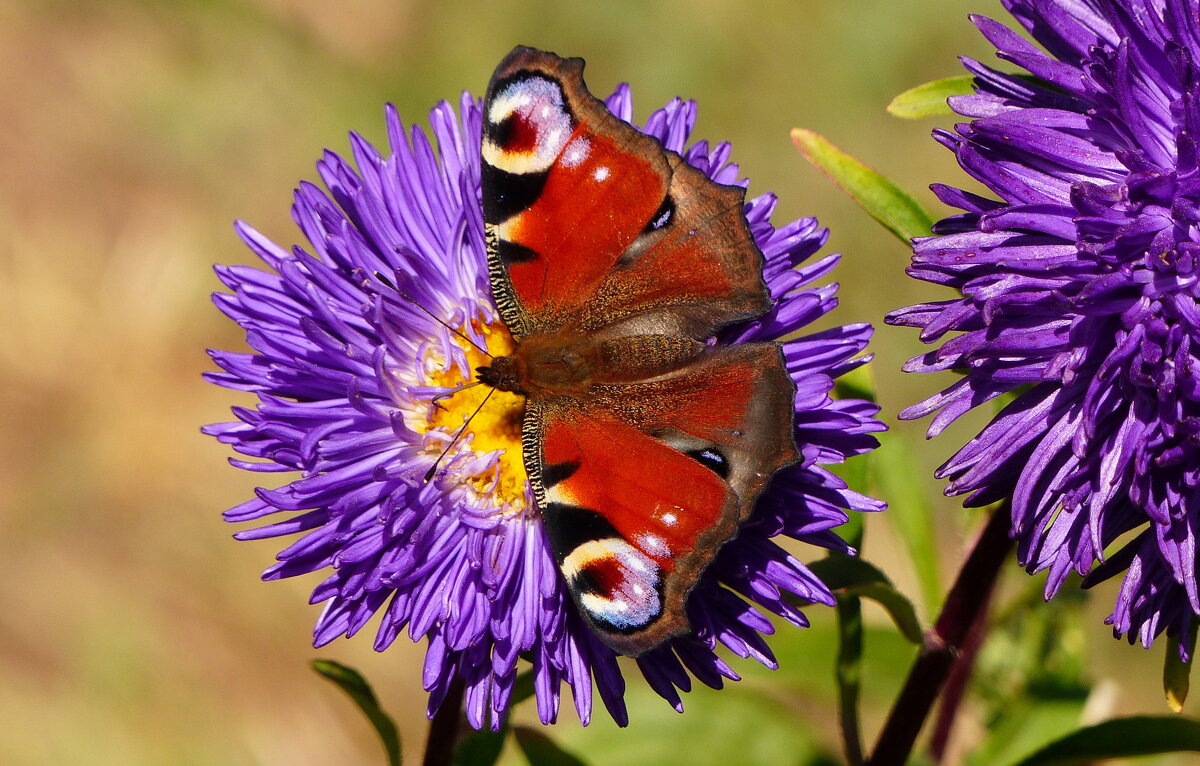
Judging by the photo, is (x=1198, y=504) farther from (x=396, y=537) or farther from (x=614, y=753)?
(x=614, y=753)

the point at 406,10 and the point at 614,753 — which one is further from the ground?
the point at 406,10

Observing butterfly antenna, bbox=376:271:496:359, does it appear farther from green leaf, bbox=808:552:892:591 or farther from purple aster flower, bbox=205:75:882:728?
green leaf, bbox=808:552:892:591

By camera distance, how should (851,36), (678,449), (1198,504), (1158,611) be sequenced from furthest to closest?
(851,36) < (678,449) < (1158,611) < (1198,504)

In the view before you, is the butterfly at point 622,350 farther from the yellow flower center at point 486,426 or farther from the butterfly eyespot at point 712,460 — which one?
the yellow flower center at point 486,426

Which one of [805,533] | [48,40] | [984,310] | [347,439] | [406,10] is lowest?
[805,533]

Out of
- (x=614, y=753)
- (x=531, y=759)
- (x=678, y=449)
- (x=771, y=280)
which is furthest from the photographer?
(x=614, y=753)

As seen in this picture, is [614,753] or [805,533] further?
[614,753]

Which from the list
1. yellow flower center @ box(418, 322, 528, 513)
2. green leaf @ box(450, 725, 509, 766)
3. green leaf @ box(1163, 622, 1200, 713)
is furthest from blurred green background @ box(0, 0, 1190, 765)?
green leaf @ box(1163, 622, 1200, 713)

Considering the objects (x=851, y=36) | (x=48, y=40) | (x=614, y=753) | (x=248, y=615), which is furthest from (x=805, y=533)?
(x=48, y=40)
